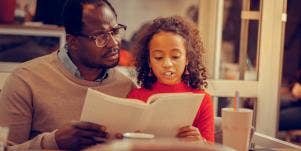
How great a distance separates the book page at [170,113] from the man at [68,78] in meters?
0.44

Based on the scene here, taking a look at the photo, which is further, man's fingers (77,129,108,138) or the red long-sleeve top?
the red long-sleeve top

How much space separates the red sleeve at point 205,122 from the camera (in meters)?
2.05

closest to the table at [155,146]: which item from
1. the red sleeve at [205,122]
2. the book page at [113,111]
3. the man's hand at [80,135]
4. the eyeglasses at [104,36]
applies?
Result: the book page at [113,111]

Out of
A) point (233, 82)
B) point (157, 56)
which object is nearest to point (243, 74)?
point (233, 82)

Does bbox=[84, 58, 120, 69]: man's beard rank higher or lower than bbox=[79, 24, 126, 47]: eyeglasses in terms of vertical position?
lower

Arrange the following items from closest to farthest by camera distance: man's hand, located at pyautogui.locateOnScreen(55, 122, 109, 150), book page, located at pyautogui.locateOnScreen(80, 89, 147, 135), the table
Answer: the table, book page, located at pyautogui.locateOnScreen(80, 89, 147, 135), man's hand, located at pyautogui.locateOnScreen(55, 122, 109, 150)

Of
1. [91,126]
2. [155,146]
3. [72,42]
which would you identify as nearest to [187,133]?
[91,126]

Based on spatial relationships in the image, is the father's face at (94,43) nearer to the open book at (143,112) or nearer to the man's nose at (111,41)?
the man's nose at (111,41)

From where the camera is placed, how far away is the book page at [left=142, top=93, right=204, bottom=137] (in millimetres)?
1697

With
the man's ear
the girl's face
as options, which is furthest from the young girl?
the man's ear

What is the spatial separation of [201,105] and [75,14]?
0.56m

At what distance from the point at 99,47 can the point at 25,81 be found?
0.92ft

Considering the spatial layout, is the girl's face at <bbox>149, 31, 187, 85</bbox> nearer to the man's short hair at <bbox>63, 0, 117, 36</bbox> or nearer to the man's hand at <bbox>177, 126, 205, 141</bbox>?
the man's short hair at <bbox>63, 0, 117, 36</bbox>

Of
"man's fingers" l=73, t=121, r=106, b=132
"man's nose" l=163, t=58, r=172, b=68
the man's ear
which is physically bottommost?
"man's fingers" l=73, t=121, r=106, b=132
